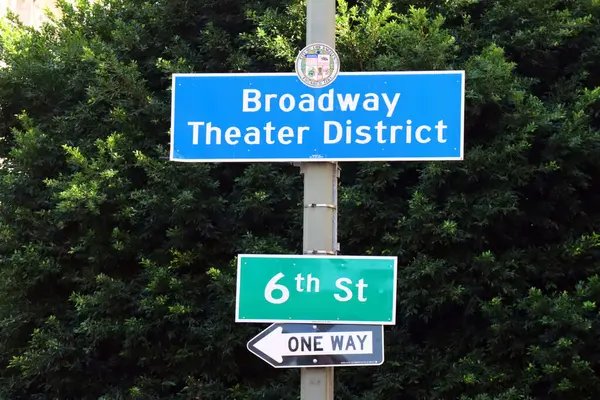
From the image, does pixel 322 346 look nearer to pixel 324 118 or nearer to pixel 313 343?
pixel 313 343

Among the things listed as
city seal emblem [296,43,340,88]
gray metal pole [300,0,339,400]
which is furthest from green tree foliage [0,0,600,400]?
city seal emblem [296,43,340,88]

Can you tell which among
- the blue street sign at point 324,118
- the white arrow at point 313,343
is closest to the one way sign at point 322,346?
the white arrow at point 313,343

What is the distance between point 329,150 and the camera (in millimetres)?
3234

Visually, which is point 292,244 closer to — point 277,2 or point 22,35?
point 277,2

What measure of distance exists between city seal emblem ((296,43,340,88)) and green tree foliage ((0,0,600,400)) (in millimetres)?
3033

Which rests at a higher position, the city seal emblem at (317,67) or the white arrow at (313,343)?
the city seal emblem at (317,67)

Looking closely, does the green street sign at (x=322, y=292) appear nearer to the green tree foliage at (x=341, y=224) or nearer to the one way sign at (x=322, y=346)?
the one way sign at (x=322, y=346)

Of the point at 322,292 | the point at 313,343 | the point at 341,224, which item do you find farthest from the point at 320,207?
the point at 341,224

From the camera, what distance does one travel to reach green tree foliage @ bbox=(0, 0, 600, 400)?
6125 mm

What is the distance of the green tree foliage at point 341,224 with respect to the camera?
20.1 feet

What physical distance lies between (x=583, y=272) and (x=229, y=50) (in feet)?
14.4

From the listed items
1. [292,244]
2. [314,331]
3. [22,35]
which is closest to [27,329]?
[292,244]

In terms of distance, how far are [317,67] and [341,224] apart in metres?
3.46

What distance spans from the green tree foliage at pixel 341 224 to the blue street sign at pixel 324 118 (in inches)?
116
